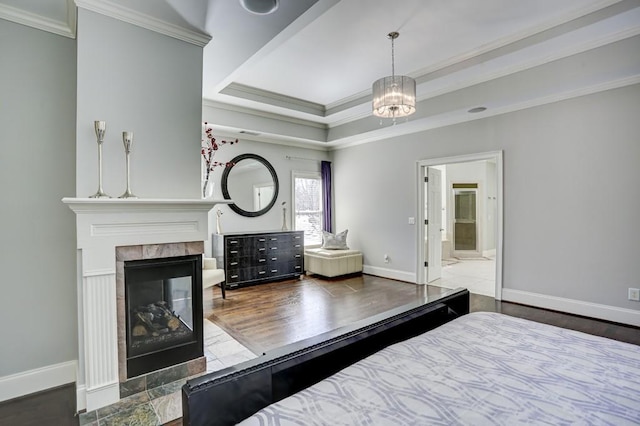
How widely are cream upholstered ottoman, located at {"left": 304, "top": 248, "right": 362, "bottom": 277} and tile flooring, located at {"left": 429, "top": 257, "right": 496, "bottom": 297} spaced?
A: 4.82ft

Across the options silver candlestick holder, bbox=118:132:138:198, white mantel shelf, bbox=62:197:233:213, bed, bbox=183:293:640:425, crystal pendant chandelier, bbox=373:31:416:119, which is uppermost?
crystal pendant chandelier, bbox=373:31:416:119

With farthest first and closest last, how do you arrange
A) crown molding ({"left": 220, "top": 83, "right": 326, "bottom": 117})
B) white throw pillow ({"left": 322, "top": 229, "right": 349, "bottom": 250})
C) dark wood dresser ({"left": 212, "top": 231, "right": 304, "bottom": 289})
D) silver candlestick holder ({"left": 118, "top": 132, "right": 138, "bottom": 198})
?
white throw pillow ({"left": 322, "top": 229, "right": 349, "bottom": 250}) → dark wood dresser ({"left": 212, "top": 231, "right": 304, "bottom": 289}) → crown molding ({"left": 220, "top": 83, "right": 326, "bottom": 117}) → silver candlestick holder ({"left": 118, "top": 132, "right": 138, "bottom": 198})

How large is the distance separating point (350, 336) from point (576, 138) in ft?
13.3

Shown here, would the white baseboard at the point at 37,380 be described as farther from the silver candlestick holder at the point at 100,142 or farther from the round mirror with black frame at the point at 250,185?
the round mirror with black frame at the point at 250,185

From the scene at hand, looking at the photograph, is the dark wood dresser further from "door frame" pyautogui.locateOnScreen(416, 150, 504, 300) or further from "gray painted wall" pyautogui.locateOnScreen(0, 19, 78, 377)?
"gray painted wall" pyautogui.locateOnScreen(0, 19, 78, 377)

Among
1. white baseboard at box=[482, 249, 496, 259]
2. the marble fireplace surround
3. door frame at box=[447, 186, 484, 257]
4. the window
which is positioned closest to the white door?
the window

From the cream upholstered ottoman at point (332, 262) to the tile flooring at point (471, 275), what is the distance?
4.82 feet

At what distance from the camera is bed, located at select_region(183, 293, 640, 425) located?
1000 millimetres

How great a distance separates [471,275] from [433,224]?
1596mm

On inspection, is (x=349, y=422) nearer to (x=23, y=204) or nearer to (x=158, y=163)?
(x=158, y=163)

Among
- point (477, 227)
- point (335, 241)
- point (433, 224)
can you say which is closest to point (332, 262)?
point (335, 241)

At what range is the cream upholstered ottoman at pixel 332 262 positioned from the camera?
593 centimetres

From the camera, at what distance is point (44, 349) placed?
2.41m

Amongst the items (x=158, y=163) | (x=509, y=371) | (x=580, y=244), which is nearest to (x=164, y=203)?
(x=158, y=163)
